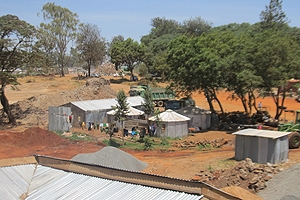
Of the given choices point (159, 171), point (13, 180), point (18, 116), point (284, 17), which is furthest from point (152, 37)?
point (13, 180)

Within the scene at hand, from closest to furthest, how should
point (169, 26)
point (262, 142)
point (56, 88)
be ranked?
point (262, 142) → point (56, 88) → point (169, 26)

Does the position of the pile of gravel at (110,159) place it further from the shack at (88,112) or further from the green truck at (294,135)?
Result: the shack at (88,112)

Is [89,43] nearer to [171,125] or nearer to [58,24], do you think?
[58,24]

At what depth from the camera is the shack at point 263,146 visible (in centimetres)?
1892

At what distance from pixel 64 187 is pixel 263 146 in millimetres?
11952

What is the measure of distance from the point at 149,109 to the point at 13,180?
2265cm

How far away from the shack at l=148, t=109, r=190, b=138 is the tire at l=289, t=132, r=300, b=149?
9.14 m

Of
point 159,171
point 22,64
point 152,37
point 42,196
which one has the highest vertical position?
point 152,37

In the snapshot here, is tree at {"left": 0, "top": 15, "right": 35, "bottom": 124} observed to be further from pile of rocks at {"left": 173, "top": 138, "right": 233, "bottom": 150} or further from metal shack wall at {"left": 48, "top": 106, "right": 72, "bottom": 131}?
pile of rocks at {"left": 173, "top": 138, "right": 233, "bottom": 150}

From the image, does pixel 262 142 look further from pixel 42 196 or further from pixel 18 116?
pixel 18 116

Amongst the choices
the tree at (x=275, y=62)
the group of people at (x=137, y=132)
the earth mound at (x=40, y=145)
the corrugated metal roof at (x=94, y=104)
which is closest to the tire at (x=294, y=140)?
the tree at (x=275, y=62)

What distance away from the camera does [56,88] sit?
6644 centimetres

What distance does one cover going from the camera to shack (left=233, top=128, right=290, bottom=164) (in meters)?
18.9

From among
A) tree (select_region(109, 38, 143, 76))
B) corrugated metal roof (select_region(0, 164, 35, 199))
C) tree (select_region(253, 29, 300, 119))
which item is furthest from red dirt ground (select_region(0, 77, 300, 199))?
tree (select_region(109, 38, 143, 76))
